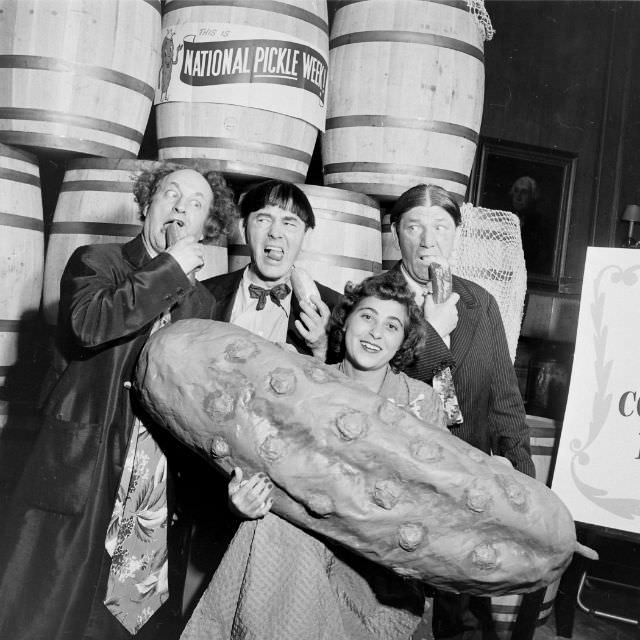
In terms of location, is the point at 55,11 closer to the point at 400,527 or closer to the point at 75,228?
the point at 75,228

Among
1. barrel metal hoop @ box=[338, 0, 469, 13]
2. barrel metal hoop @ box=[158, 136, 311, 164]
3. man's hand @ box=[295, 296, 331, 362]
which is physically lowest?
man's hand @ box=[295, 296, 331, 362]

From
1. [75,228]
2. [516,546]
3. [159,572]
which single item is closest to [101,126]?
[75,228]

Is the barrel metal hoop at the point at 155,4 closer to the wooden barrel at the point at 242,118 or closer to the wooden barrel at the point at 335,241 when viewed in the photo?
the wooden barrel at the point at 242,118

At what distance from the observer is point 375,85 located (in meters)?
3.19

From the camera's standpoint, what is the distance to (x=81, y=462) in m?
1.99

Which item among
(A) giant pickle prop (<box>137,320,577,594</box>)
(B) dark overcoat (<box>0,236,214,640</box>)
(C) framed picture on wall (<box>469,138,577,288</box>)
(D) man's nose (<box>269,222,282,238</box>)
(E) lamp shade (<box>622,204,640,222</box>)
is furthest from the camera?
(E) lamp shade (<box>622,204,640,222</box>)

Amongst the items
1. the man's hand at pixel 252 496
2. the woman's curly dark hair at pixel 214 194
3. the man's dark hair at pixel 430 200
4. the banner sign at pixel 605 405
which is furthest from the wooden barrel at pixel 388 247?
the man's hand at pixel 252 496

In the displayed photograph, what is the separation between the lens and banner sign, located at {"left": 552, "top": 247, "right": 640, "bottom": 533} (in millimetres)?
2746

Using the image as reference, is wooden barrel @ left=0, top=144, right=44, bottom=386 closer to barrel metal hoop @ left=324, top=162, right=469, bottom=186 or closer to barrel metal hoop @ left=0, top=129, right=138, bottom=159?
barrel metal hoop @ left=0, top=129, right=138, bottom=159

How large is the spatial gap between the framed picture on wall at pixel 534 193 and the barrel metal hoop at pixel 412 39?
2204 millimetres

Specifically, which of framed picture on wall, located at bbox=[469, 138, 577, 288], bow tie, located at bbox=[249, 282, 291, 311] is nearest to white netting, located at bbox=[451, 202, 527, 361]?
bow tie, located at bbox=[249, 282, 291, 311]

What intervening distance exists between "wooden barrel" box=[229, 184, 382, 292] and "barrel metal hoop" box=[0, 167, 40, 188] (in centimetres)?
83

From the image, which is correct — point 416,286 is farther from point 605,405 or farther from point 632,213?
point 632,213

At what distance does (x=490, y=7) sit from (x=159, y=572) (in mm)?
4940
